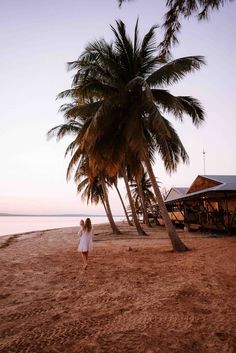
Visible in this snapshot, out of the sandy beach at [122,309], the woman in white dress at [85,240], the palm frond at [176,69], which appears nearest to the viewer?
the sandy beach at [122,309]

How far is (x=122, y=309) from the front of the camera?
418 centimetres

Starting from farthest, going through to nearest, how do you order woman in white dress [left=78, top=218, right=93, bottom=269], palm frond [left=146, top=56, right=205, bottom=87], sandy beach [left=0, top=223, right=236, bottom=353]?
palm frond [left=146, top=56, right=205, bottom=87]
woman in white dress [left=78, top=218, right=93, bottom=269]
sandy beach [left=0, top=223, right=236, bottom=353]

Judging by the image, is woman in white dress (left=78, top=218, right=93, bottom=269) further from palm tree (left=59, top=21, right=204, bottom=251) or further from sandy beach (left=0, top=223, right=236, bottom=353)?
palm tree (left=59, top=21, right=204, bottom=251)

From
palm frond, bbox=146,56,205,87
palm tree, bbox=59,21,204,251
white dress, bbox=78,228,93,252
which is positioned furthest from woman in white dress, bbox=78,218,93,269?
palm frond, bbox=146,56,205,87

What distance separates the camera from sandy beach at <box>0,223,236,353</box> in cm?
312

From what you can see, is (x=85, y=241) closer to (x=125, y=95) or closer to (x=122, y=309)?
(x=122, y=309)

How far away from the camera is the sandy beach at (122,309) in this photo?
10.2 ft

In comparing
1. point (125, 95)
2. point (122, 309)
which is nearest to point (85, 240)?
point (122, 309)

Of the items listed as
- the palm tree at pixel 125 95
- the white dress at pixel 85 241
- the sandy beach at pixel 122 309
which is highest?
the palm tree at pixel 125 95

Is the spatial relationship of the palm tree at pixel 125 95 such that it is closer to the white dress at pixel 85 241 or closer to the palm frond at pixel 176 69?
the palm frond at pixel 176 69

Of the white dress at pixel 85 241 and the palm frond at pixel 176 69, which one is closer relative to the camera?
the white dress at pixel 85 241

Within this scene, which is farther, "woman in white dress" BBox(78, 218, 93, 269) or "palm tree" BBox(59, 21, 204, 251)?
"palm tree" BBox(59, 21, 204, 251)

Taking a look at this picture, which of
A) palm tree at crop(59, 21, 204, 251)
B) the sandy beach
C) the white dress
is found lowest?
the sandy beach

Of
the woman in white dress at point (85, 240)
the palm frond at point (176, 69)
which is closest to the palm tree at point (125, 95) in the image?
the palm frond at point (176, 69)
